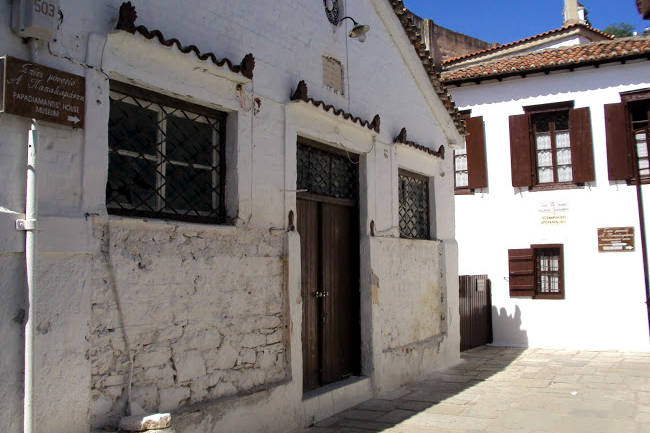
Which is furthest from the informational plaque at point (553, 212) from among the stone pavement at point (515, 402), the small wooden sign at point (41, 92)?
the small wooden sign at point (41, 92)

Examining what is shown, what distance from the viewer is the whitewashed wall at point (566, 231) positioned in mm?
12195

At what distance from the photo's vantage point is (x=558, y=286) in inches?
503

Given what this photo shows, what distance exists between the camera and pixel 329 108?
6.77 metres

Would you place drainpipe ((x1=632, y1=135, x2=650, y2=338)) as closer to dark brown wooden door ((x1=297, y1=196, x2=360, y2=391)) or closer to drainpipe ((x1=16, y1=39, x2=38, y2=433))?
dark brown wooden door ((x1=297, y1=196, x2=360, y2=391))

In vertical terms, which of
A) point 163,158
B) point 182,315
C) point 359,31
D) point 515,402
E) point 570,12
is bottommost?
point 515,402

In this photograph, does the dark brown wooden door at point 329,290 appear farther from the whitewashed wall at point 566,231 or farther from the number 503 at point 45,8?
the whitewashed wall at point 566,231

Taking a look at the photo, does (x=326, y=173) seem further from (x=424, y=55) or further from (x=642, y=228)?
(x=642, y=228)

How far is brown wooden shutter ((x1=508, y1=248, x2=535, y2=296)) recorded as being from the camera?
12898 millimetres

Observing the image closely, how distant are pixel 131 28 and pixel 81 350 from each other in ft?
7.35

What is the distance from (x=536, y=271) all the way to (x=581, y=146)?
269 cm

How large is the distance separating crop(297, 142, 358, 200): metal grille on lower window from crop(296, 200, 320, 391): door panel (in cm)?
23

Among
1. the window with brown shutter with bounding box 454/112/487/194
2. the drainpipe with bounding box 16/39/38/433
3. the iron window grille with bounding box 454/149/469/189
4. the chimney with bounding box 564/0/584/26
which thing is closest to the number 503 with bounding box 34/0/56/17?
the drainpipe with bounding box 16/39/38/433

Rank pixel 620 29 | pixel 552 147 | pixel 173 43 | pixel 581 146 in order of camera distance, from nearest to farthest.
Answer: pixel 173 43
pixel 581 146
pixel 552 147
pixel 620 29

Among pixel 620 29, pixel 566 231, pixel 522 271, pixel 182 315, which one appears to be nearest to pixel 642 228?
pixel 566 231
